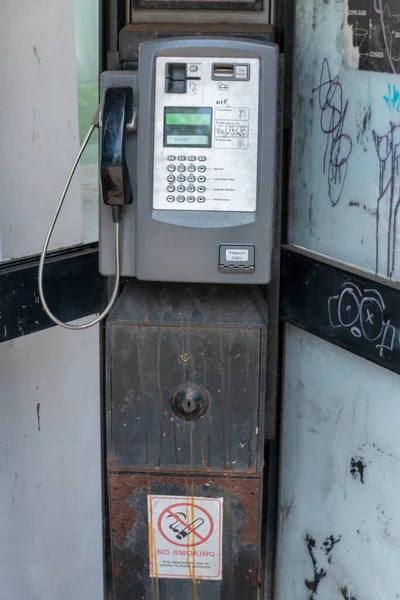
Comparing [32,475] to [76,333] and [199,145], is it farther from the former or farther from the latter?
[199,145]

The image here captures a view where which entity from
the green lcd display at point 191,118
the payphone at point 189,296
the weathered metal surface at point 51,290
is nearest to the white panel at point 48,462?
the weathered metal surface at point 51,290

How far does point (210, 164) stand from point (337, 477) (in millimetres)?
844

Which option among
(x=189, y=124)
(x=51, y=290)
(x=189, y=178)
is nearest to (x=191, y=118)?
(x=189, y=124)

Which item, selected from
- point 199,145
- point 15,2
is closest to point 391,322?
point 199,145

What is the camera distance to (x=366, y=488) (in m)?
2.00

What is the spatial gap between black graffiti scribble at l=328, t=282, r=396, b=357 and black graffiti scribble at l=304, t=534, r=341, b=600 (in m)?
0.57

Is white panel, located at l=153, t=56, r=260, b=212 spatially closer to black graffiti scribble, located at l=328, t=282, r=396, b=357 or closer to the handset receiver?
the handset receiver

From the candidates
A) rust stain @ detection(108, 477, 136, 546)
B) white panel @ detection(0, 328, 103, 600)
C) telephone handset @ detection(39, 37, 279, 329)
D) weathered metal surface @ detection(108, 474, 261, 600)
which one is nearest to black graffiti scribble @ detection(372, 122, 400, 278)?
telephone handset @ detection(39, 37, 279, 329)

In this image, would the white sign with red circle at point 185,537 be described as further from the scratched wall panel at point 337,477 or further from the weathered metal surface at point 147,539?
the scratched wall panel at point 337,477

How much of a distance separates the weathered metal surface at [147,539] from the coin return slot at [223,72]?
0.83 m

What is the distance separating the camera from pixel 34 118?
7.48 ft

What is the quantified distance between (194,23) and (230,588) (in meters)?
1.24

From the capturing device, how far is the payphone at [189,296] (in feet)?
5.59

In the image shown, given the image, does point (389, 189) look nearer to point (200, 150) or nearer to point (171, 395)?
point (200, 150)
